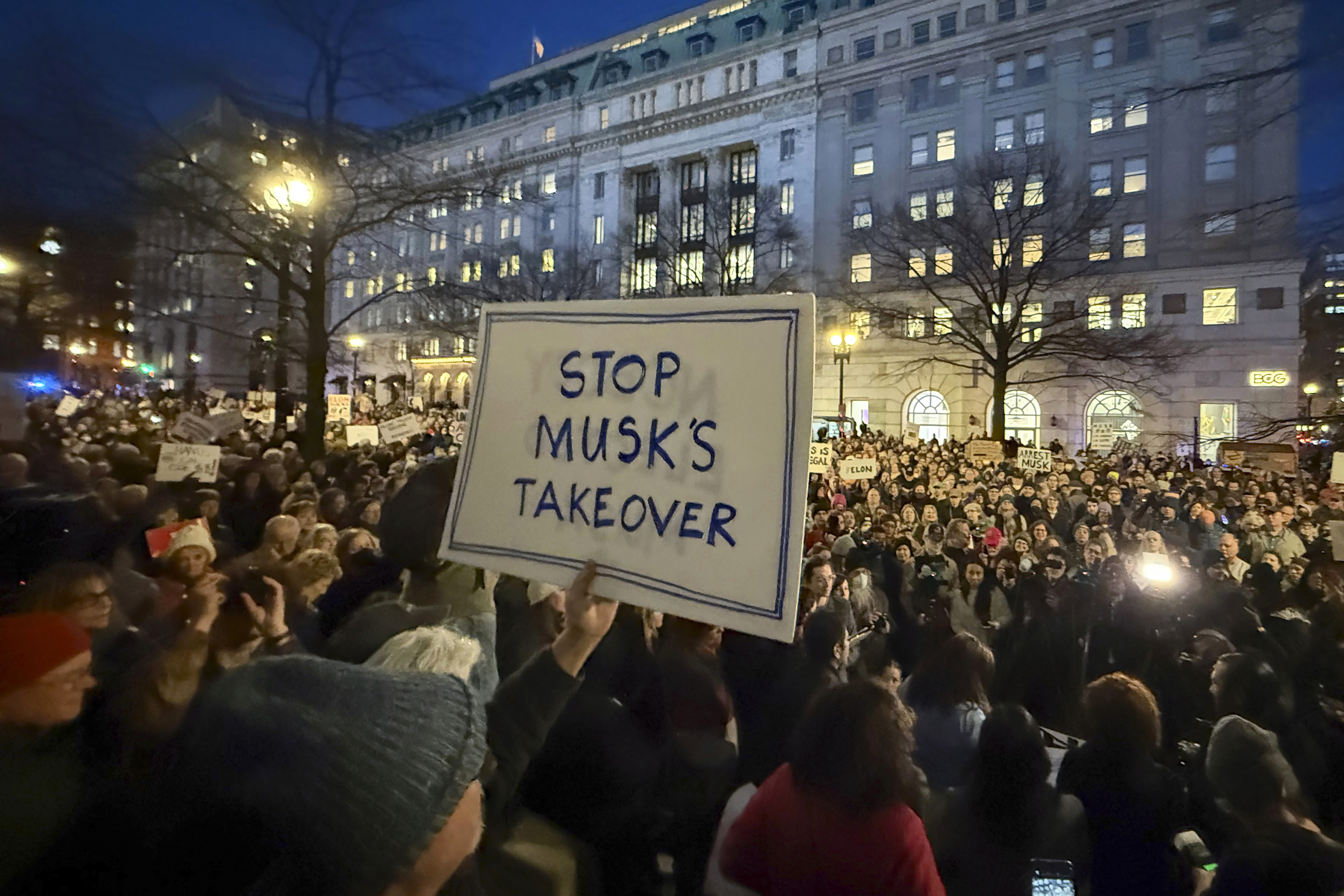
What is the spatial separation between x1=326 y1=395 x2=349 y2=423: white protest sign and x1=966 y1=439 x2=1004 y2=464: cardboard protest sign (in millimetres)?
12734

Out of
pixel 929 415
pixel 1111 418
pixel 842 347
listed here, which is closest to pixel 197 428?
pixel 842 347

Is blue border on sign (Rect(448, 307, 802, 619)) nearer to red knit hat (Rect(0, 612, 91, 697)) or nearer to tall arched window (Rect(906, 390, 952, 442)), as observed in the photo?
red knit hat (Rect(0, 612, 91, 697))

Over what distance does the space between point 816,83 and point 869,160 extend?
16.8 ft

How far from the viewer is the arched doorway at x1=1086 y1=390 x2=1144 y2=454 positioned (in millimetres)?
29438

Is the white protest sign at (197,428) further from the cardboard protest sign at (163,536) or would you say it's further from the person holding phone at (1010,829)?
the person holding phone at (1010,829)

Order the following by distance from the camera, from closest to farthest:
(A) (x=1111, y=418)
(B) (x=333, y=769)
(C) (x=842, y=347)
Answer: (B) (x=333, y=769) → (C) (x=842, y=347) → (A) (x=1111, y=418)

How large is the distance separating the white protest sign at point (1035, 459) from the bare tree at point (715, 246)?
12.2 m

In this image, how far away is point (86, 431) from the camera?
11.9m

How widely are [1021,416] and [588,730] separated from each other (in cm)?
3363

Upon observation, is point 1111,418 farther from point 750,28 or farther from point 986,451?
point 750,28

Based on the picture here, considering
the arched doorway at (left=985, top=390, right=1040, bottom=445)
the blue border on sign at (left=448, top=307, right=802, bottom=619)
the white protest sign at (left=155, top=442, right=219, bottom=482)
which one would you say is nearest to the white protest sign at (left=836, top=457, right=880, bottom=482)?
the white protest sign at (left=155, top=442, right=219, bottom=482)

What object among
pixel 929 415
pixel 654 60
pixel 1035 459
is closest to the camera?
pixel 1035 459

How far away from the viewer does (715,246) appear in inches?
1151

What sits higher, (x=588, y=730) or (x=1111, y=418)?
(x=1111, y=418)
